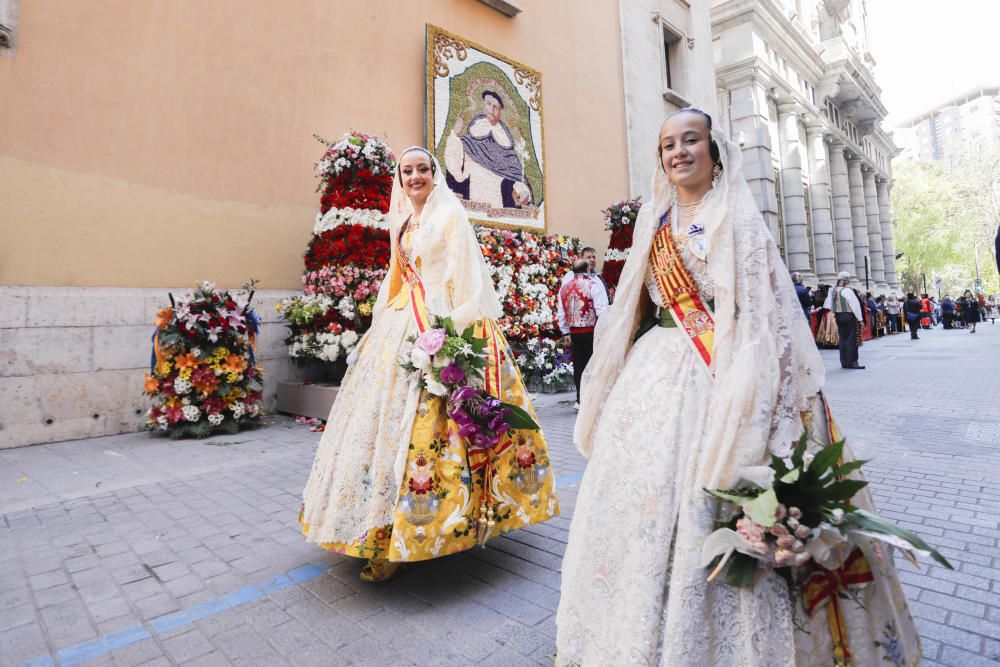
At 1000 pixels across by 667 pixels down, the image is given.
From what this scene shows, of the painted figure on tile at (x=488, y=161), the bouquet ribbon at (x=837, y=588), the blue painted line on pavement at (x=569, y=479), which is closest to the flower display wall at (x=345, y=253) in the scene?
the painted figure on tile at (x=488, y=161)

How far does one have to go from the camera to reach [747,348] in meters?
1.45

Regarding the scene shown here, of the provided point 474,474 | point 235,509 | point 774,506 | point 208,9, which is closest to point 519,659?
point 474,474

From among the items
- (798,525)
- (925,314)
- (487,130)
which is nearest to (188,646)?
(798,525)

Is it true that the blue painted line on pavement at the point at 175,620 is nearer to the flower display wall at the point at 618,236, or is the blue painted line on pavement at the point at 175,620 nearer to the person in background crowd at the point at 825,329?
the flower display wall at the point at 618,236

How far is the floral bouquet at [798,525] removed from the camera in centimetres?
123

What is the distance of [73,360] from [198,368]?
1.20 m

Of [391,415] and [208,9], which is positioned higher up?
[208,9]

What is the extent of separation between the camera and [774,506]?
1.24m

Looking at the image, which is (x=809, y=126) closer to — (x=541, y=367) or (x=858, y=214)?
(x=858, y=214)

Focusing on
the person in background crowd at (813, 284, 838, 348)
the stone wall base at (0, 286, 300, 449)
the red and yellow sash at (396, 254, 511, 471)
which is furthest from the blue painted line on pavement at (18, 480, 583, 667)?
the person in background crowd at (813, 284, 838, 348)

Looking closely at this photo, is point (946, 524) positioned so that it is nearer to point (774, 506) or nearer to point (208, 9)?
point (774, 506)

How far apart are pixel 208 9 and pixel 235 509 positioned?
20.2 feet

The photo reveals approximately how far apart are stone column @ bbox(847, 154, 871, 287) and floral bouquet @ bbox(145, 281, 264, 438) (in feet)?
101

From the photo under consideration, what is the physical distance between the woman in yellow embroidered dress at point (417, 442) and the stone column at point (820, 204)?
80.1ft
